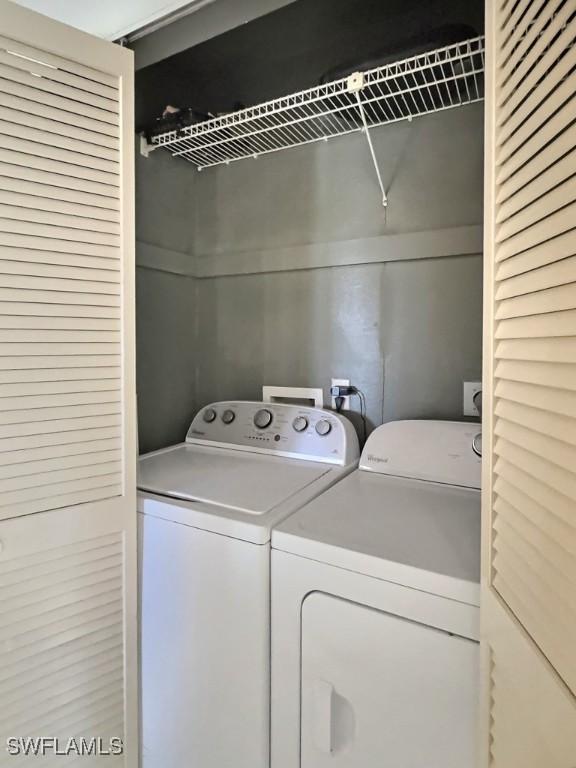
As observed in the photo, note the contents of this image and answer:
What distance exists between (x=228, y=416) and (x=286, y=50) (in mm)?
1334

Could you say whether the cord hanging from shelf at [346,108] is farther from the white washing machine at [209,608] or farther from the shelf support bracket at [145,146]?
the white washing machine at [209,608]

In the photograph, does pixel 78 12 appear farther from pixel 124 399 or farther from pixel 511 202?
pixel 511 202

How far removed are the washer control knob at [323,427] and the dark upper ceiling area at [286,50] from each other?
1.18 m

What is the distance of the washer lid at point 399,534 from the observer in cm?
89

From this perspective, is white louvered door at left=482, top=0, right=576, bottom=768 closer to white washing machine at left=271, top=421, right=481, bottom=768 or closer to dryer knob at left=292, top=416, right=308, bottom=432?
white washing machine at left=271, top=421, right=481, bottom=768

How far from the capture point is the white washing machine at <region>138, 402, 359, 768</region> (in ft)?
3.57

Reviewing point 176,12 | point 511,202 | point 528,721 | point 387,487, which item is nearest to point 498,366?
point 511,202

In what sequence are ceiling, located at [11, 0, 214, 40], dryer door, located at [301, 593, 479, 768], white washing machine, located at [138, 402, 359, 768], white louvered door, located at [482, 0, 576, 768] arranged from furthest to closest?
1. ceiling, located at [11, 0, 214, 40]
2. white washing machine, located at [138, 402, 359, 768]
3. dryer door, located at [301, 593, 479, 768]
4. white louvered door, located at [482, 0, 576, 768]

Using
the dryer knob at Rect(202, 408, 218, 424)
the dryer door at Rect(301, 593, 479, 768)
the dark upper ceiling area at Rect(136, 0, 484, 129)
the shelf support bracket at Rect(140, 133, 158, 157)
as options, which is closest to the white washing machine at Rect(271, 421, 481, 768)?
the dryer door at Rect(301, 593, 479, 768)

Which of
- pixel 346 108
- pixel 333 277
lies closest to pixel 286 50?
pixel 346 108

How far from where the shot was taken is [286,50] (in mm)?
1528

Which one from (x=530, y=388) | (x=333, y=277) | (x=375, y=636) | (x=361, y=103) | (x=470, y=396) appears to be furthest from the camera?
(x=333, y=277)

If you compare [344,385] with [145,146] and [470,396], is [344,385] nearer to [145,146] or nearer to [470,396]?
[470,396]

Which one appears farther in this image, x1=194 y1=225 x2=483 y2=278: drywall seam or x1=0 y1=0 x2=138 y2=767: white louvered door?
x1=194 y1=225 x2=483 y2=278: drywall seam
